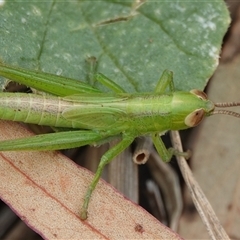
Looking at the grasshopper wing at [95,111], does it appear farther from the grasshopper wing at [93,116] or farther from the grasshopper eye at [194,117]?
the grasshopper eye at [194,117]

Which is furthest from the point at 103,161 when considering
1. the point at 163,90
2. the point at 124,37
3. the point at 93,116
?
the point at 124,37

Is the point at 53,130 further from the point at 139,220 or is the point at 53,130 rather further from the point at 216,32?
the point at 216,32

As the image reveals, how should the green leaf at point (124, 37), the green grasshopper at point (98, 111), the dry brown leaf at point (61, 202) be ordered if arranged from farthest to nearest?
the green leaf at point (124, 37), the green grasshopper at point (98, 111), the dry brown leaf at point (61, 202)

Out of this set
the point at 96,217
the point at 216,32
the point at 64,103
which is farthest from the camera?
the point at 216,32

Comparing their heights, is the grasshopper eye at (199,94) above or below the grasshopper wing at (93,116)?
above

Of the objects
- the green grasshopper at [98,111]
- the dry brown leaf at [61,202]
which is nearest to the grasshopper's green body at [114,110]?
the green grasshopper at [98,111]

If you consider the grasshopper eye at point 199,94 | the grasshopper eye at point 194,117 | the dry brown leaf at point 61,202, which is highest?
the grasshopper eye at point 199,94

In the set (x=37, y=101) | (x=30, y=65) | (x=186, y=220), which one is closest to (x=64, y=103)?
(x=37, y=101)
